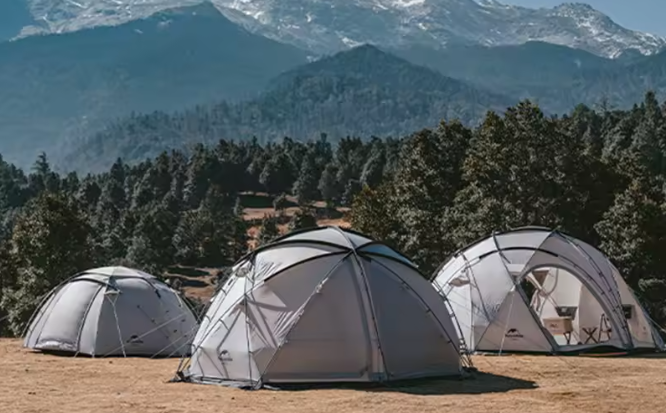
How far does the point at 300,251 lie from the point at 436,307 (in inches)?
131

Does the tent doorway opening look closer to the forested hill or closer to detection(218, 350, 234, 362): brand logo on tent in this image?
detection(218, 350, 234, 362): brand logo on tent

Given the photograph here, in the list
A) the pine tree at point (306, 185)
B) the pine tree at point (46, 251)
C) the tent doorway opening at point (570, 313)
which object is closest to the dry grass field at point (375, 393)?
the tent doorway opening at point (570, 313)

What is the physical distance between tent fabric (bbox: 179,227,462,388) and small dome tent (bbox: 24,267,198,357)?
7.02 meters

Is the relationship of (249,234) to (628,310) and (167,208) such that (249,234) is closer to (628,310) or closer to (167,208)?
Answer: (167,208)

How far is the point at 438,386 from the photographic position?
19.3 m

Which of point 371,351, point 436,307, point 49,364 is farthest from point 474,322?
point 49,364

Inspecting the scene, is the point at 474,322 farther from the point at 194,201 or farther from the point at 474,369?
the point at 194,201

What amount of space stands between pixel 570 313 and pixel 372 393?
41.0ft

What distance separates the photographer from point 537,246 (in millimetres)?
26844

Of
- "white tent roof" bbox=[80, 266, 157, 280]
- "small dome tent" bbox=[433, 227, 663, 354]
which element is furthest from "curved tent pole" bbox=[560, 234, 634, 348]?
"white tent roof" bbox=[80, 266, 157, 280]

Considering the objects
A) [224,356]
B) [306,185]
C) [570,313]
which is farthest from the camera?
[306,185]

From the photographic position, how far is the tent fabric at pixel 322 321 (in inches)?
763

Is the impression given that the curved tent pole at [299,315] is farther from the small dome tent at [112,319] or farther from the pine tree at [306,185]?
the pine tree at [306,185]

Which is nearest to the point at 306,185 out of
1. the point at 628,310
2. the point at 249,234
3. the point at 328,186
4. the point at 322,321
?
the point at 328,186
